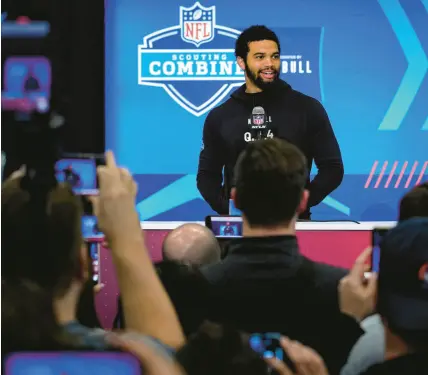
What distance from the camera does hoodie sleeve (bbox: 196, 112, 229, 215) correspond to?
390cm

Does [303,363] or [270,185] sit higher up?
[270,185]

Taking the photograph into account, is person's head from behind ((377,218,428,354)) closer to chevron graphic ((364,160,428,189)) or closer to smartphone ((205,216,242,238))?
smartphone ((205,216,242,238))

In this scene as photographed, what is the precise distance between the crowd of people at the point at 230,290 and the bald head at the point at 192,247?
0.33 metres

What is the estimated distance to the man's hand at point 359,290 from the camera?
127 centimetres

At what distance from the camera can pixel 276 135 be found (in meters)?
3.84

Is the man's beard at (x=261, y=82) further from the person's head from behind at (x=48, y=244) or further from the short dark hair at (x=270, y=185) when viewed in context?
the person's head from behind at (x=48, y=244)

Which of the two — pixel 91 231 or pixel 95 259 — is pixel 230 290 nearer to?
pixel 91 231

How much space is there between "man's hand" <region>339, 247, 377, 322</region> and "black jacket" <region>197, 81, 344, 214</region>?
241cm

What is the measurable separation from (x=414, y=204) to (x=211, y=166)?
209 centimetres

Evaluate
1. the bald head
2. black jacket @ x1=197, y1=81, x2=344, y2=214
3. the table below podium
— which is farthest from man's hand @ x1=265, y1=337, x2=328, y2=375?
black jacket @ x1=197, y1=81, x2=344, y2=214

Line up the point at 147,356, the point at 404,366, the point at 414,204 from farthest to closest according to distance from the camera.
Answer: the point at 414,204 → the point at 404,366 → the point at 147,356

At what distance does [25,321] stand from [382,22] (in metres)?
5.13

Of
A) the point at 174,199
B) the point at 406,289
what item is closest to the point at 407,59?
the point at 174,199

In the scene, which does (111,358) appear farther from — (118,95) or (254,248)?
(118,95)
